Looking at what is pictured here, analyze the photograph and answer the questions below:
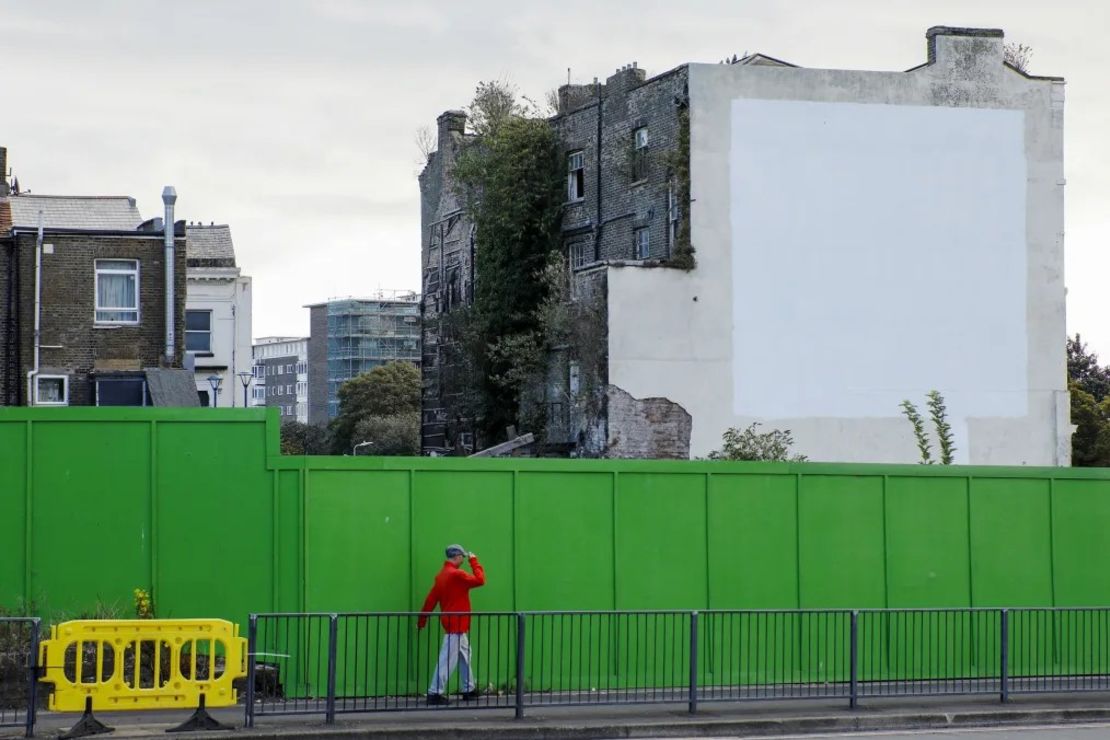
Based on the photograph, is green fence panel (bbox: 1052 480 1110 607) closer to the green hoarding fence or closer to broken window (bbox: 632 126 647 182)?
the green hoarding fence

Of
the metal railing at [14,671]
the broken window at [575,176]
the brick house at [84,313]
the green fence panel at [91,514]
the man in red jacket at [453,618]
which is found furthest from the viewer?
the broken window at [575,176]

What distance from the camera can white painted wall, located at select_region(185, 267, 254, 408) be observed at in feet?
184

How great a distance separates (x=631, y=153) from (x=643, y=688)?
87.0 ft

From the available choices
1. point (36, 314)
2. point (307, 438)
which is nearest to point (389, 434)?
point (307, 438)

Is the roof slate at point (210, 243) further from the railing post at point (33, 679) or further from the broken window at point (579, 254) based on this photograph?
the railing post at point (33, 679)

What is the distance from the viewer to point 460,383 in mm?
48438

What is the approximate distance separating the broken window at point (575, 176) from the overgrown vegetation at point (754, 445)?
32.1 ft

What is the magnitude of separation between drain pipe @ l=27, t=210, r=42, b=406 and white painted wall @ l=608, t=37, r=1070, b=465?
52.7 ft

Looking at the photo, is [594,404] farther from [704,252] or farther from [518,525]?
[518,525]

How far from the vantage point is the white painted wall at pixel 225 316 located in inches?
2207

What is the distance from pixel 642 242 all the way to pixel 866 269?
6.25 metres

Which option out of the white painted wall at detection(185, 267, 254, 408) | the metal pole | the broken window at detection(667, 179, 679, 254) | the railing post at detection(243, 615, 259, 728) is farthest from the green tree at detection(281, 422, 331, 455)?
the railing post at detection(243, 615, 259, 728)

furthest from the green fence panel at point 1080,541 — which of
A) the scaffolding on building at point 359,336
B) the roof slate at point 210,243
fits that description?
the scaffolding on building at point 359,336

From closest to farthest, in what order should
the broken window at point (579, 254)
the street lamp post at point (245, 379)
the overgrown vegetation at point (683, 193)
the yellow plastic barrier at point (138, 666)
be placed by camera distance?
the yellow plastic barrier at point (138, 666)
the overgrown vegetation at point (683, 193)
the broken window at point (579, 254)
the street lamp post at point (245, 379)
